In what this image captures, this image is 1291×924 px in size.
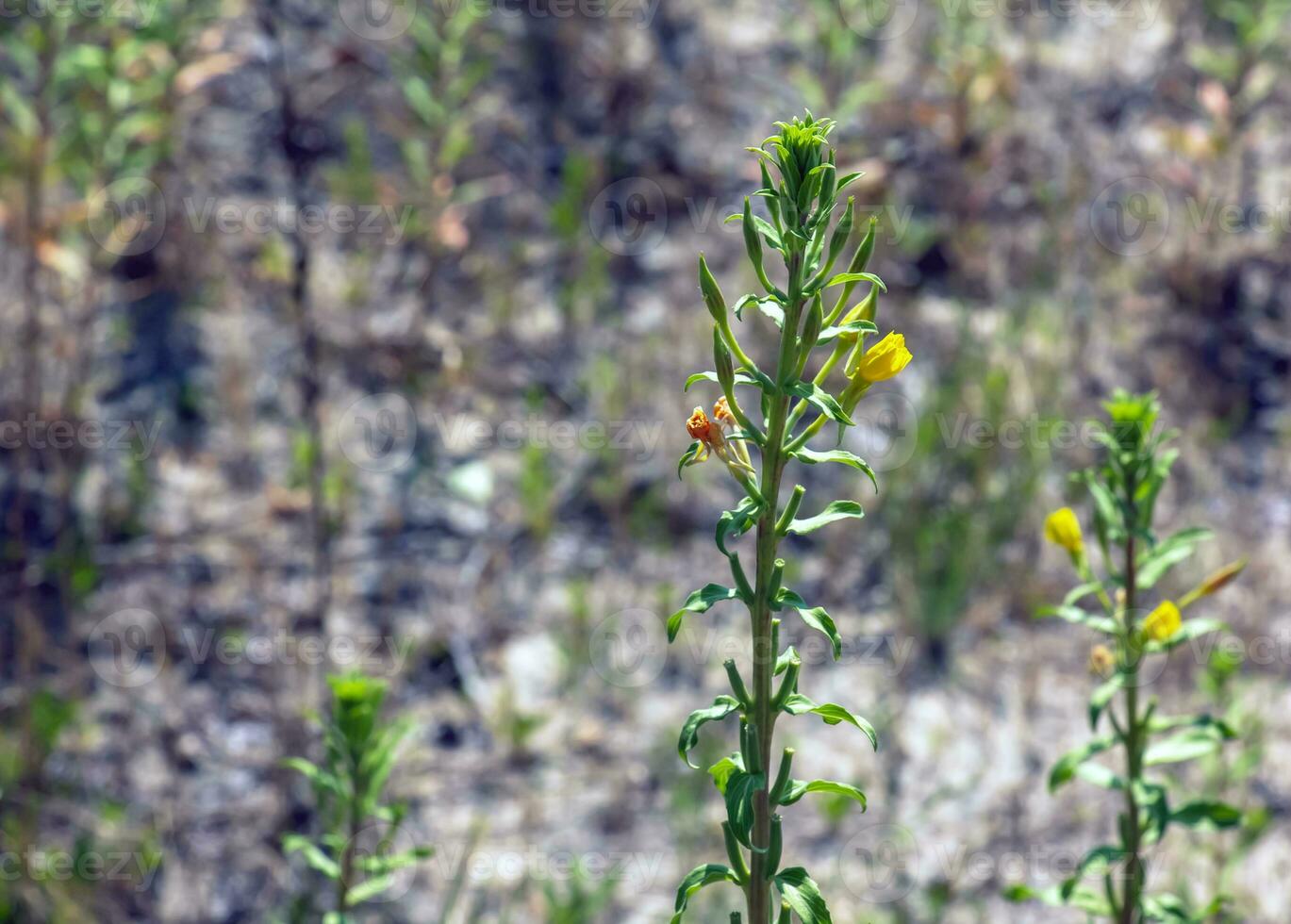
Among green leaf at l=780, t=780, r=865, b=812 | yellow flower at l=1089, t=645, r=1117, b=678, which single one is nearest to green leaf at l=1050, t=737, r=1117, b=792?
yellow flower at l=1089, t=645, r=1117, b=678

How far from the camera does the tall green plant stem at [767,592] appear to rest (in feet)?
4.30

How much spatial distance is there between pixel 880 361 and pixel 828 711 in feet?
1.33

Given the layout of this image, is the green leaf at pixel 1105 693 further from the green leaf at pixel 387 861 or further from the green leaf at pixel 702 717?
the green leaf at pixel 387 861

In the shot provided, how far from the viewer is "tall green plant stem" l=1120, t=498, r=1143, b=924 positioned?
191 centimetres

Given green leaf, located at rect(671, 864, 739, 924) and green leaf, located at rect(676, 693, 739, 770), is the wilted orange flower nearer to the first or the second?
green leaf, located at rect(676, 693, 739, 770)

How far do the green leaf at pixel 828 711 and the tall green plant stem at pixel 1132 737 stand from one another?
761mm

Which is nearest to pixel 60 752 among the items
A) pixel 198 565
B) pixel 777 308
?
pixel 198 565

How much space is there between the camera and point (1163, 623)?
1.85 m

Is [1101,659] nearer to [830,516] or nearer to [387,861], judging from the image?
[830,516]

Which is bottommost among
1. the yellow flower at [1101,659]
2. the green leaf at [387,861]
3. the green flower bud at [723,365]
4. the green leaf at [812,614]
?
the green leaf at [387,861]

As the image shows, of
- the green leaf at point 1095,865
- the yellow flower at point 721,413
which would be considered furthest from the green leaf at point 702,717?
the green leaf at point 1095,865

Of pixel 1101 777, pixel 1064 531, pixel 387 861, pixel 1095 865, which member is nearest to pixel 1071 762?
pixel 1101 777

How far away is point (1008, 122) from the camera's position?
17.1 feet

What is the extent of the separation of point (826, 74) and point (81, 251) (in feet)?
10.1
